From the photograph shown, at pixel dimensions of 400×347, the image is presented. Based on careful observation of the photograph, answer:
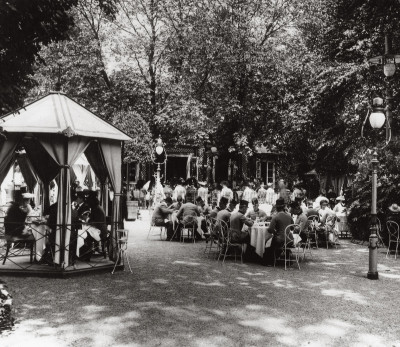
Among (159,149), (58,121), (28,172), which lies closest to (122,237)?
(58,121)

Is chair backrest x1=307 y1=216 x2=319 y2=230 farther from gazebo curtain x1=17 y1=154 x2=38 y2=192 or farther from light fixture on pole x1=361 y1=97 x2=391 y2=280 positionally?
gazebo curtain x1=17 y1=154 x2=38 y2=192

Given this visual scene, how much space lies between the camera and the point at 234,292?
8023 millimetres

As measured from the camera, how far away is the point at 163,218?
50.3ft

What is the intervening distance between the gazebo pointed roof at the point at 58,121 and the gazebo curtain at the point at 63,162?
27 centimetres

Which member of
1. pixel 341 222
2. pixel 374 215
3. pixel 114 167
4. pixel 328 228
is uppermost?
pixel 114 167

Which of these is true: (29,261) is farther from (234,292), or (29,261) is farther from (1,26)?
(1,26)

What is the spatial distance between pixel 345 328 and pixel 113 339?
115 inches

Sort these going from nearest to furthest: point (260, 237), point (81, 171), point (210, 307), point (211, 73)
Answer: point (210, 307), point (260, 237), point (81, 171), point (211, 73)

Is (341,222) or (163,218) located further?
(341,222)

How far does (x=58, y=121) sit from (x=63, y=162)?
812 millimetres

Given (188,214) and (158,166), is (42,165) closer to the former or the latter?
(188,214)

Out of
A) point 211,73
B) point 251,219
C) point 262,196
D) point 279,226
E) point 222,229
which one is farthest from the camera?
point 211,73

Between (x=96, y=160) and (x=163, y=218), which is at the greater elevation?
(x=96, y=160)

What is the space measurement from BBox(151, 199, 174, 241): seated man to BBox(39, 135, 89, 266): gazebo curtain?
5621 mm
